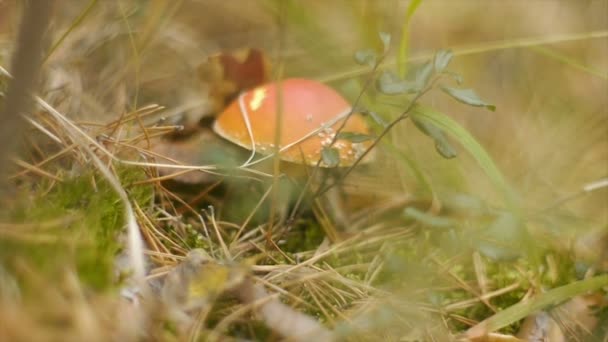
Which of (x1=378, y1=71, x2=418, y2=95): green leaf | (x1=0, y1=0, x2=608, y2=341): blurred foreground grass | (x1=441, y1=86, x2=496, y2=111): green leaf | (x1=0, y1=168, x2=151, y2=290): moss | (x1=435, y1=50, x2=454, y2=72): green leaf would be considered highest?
(x1=435, y1=50, x2=454, y2=72): green leaf

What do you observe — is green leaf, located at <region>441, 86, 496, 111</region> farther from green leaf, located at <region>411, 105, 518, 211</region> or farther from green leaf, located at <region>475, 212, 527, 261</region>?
green leaf, located at <region>475, 212, 527, 261</region>

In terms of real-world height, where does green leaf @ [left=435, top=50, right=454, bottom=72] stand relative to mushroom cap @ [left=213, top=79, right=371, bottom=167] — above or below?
above

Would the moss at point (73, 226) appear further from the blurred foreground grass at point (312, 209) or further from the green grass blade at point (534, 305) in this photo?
the green grass blade at point (534, 305)

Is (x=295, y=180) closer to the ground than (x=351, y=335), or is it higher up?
higher up

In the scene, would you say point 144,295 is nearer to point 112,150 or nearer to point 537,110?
point 112,150

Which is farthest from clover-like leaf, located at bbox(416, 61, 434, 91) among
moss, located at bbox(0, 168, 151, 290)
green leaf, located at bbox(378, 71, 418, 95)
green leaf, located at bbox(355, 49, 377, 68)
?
moss, located at bbox(0, 168, 151, 290)

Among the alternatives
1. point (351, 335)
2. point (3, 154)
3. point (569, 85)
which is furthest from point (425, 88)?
point (569, 85)
